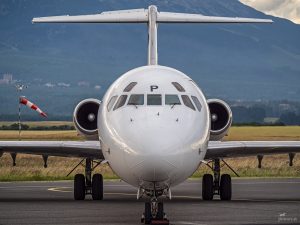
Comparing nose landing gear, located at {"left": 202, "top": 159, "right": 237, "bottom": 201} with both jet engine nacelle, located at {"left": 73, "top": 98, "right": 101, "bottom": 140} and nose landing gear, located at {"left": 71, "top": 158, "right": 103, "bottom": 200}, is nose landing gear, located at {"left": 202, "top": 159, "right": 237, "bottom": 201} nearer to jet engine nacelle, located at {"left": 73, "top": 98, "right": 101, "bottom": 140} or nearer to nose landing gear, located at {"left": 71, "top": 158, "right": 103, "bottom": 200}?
nose landing gear, located at {"left": 71, "top": 158, "right": 103, "bottom": 200}

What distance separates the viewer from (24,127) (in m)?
139

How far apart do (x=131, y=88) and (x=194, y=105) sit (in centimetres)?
128

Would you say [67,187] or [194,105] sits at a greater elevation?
[194,105]

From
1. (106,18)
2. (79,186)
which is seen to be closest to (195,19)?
(106,18)

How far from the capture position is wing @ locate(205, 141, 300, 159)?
2433 centimetres

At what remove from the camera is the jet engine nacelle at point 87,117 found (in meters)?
25.8

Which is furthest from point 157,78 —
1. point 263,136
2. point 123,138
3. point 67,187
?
point 263,136

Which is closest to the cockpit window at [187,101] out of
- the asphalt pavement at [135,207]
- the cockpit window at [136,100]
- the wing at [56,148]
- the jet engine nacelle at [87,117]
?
the cockpit window at [136,100]

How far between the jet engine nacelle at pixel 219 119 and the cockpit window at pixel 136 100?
6.46 metres

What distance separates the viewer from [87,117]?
26.0m

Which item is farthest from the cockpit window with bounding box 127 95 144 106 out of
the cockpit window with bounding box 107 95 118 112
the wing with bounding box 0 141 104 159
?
the wing with bounding box 0 141 104 159

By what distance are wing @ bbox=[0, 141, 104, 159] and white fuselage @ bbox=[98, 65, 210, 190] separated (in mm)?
3465

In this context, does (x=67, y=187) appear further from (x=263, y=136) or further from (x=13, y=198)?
(x=263, y=136)

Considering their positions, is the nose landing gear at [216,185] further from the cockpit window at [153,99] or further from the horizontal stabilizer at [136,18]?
the cockpit window at [153,99]
